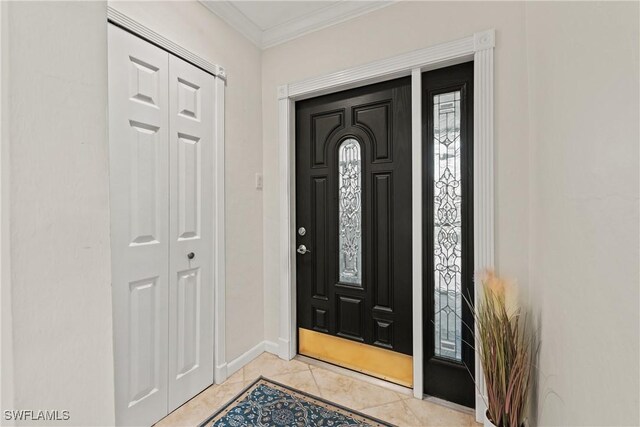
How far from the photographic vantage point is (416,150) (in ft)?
6.10

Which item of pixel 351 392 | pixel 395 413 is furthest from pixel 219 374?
pixel 395 413

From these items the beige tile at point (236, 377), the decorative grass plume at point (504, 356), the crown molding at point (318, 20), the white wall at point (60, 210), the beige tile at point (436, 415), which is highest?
the crown molding at point (318, 20)

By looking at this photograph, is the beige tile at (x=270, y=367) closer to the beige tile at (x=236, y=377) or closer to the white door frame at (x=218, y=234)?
the beige tile at (x=236, y=377)

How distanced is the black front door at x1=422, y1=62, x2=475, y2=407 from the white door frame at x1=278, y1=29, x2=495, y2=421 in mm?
65

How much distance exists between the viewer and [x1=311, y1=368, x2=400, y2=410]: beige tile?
1.82m

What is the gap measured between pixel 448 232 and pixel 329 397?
1253 mm

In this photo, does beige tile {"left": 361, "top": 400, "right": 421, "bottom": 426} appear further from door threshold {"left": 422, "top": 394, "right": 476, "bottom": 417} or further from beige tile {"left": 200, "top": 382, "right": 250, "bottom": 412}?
beige tile {"left": 200, "top": 382, "right": 250, "bottom": 412}

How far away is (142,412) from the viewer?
159 centimetres

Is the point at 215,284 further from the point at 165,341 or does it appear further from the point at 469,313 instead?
the point at 469,313

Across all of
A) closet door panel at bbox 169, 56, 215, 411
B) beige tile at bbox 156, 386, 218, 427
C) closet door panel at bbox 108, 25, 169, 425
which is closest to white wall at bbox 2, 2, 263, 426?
closet door panel at bbox 108, 25, 169, 425

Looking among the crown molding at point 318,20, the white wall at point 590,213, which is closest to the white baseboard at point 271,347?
the white wall at point 590,213

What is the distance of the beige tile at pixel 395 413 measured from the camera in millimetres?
1660

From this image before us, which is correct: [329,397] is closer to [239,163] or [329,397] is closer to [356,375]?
[356,375]

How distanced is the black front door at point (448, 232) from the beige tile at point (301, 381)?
0.72m
